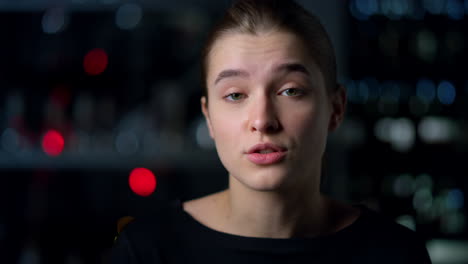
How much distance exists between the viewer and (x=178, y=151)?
197 cm

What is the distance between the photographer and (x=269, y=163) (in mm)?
896

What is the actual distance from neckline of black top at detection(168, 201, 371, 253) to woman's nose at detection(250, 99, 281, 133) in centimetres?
22

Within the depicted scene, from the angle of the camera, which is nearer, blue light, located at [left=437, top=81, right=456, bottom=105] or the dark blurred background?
the dark blurred background

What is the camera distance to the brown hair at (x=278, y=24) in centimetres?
94

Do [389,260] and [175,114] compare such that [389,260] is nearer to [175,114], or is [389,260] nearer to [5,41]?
[175,114]

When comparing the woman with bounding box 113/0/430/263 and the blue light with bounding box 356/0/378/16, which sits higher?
the blue light with bounding box 356/0/378/16

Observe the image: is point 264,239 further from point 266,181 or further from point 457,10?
point 457,10

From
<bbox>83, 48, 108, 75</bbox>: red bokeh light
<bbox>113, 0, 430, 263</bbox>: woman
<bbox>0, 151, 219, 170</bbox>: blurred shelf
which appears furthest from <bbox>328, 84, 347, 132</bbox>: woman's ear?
<bbox>83, 48, 108, 75</bbox>: red bokeh light

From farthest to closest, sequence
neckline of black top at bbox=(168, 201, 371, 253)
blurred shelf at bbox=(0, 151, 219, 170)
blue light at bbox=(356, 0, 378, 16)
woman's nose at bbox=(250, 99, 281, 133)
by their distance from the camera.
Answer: blue light at bbox=(356, 0, 378, 16) → blurred shelf at bbox=(0, 151, 219, 170) → neckline of black top at bbox=(168, 201, 371, 253) → woman's nose at bbox=(250, 99, 281, 133)

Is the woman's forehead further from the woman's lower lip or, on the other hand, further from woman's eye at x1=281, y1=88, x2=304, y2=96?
the woman's lower lip

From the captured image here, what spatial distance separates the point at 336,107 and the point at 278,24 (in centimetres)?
22

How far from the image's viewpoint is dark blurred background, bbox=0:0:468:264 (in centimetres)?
204

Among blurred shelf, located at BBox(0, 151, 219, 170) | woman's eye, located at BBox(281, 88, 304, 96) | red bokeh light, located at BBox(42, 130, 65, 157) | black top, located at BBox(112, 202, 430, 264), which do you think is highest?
woman's eye, located at BBox(281, 88, 304, 96)

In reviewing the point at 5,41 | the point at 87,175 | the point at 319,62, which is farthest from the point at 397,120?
the point at 5,41
